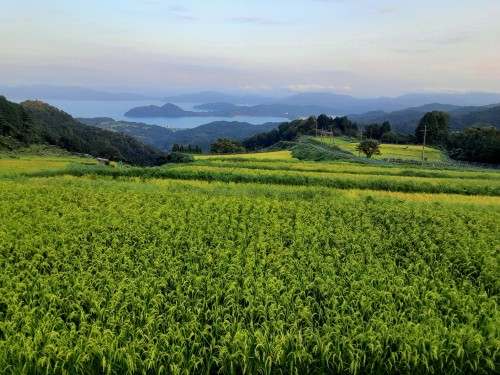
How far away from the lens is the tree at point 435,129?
280 feet

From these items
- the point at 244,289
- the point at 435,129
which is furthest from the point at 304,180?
the point at 435,129

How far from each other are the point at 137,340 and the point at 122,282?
1701mm

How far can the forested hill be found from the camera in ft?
249

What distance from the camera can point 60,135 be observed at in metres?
95.3

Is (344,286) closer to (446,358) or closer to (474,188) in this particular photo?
(446,358)

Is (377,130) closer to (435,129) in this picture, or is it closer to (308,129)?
(435,129)

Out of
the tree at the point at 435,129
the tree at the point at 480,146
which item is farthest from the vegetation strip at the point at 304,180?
the tree at the point at 435,129

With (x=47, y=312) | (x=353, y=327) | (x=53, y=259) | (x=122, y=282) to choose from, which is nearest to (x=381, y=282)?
(x=353, y=327)

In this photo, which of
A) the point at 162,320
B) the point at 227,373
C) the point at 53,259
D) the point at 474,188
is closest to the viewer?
the point at 227,373

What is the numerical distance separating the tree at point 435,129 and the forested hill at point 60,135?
191 feet

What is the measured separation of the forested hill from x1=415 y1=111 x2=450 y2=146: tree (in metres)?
58.2

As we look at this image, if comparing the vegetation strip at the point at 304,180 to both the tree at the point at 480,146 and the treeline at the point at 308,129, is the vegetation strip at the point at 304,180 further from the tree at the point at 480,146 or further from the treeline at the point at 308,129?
the treeline at the point at 308,129

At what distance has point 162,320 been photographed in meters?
5.79

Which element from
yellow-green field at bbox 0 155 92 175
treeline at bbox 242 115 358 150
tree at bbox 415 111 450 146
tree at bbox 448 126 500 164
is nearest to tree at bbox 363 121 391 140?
treeline at bbox 242 115 358 150
